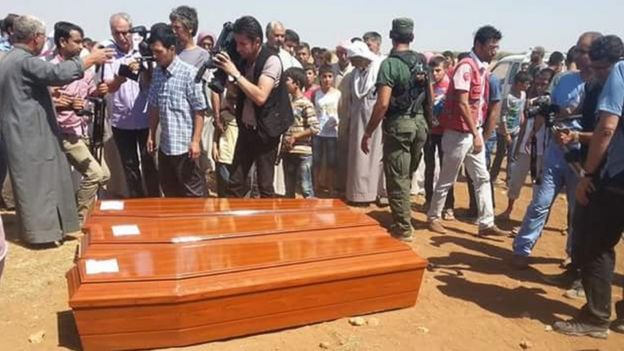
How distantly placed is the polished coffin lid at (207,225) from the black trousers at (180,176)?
94 centimetres

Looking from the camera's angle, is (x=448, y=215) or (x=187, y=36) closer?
(x=187, y=36)

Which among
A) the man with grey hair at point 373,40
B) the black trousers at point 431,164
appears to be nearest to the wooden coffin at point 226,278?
the black trousers at point 431,164

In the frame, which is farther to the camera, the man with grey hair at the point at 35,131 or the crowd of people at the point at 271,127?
the man with grey hair at the point at 35,131

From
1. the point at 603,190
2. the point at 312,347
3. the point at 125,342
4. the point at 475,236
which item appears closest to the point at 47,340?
the point at 125,342

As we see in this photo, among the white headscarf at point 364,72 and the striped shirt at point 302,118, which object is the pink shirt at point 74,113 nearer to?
the striped shirt at point 302,118

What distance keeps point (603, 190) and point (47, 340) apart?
3.23m

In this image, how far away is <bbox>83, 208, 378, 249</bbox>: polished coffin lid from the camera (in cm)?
339

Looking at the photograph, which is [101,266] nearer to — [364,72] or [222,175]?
[222,175]

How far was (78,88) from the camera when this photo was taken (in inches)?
191

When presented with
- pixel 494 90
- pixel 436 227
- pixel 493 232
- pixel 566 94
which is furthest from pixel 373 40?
pixel 566 94

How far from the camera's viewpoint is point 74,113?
4688 mm

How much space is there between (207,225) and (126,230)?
0.50 m

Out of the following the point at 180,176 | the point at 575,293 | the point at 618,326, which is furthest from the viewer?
the point at 180,176

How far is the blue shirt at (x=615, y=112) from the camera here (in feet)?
9.71
